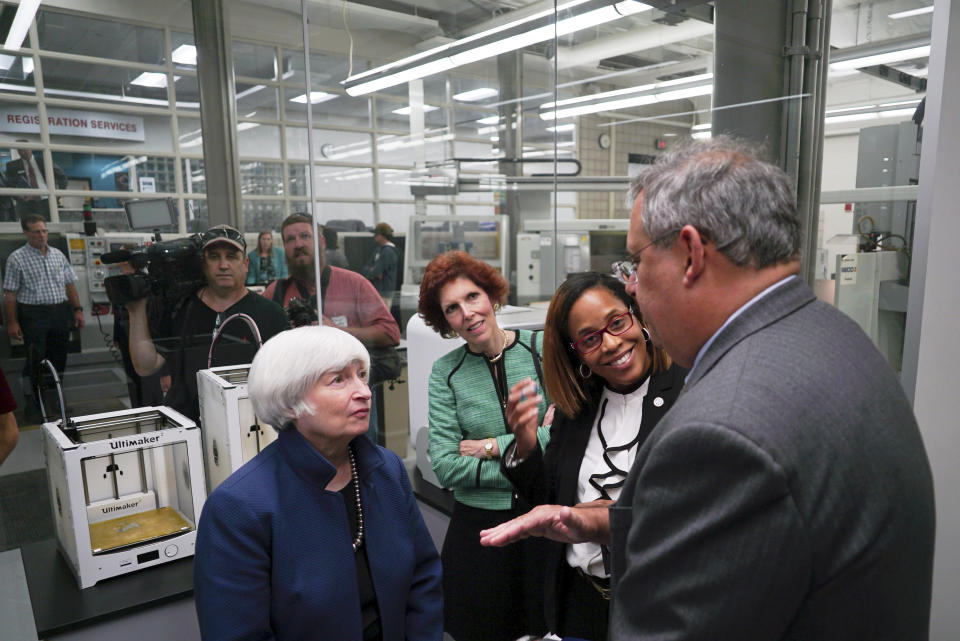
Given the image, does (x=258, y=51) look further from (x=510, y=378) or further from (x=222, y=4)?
(x=510, y=378)

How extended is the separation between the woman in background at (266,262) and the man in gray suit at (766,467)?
2.42 m

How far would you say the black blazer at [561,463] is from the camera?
131 centimetres

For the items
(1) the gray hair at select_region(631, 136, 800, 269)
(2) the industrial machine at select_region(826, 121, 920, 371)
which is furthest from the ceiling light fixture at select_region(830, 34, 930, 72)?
(1) the gray hair at select_region(631, 136, 800, 269)

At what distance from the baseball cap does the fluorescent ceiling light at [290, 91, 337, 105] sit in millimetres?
892

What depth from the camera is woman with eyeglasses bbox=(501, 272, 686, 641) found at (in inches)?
50.8

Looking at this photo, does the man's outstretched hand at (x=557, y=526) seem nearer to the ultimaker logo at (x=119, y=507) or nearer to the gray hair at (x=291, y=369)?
the gray hair at (x=291, y=369)

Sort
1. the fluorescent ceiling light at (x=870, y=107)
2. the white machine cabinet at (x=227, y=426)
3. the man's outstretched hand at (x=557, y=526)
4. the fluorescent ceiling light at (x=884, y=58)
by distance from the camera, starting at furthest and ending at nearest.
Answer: the fluorescent ceiling light at (x=870, y=107)
the fluorescent ceiling light at (x=884, y=58)
the white machine cabinet at (x=227, y=426)
the man's outstretched hand at (x=557, y=526)

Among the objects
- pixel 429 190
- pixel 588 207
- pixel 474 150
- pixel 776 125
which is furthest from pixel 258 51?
pixel 588 207

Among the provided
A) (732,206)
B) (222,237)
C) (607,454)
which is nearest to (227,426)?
(222,237)

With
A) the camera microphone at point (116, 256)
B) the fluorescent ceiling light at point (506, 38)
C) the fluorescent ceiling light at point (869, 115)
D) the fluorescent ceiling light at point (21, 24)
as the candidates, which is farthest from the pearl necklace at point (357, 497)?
the fluorescent ceiling light at point (506, 38)

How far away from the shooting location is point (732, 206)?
0.68 meters

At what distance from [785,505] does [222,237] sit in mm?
2419

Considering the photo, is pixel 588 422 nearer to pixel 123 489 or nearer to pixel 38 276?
pixel 123 489

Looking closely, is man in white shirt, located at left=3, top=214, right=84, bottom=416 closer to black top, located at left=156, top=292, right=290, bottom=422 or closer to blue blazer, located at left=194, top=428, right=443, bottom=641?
black top, located at left=156, top=292, right=290, bottom=422
